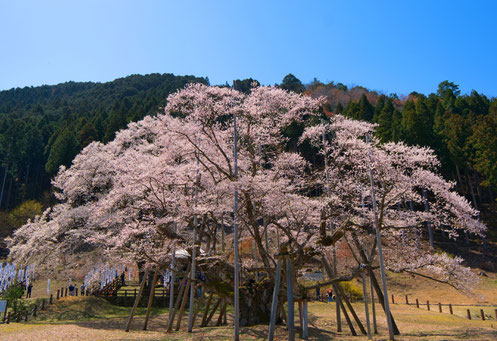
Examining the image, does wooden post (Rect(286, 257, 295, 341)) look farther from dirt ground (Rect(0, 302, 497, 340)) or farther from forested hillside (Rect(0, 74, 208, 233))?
forested hillside (Rect(0, 74, 208, 233))

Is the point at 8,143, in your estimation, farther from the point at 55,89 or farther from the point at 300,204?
the point at 55,89

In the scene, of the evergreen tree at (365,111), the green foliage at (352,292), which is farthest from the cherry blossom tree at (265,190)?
the evergreen tree at (365,111)

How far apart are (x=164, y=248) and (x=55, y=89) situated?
126m

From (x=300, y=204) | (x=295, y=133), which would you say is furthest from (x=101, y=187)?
(x=295, y=133)

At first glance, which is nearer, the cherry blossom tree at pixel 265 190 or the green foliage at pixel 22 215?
the cherry blossom tree at pixel 265 190

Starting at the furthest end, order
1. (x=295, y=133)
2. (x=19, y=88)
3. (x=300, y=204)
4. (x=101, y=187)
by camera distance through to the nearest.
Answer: (x=19, y=88)
(x=295, y=133)
(x=101, y=187)
(x=300, y=204)

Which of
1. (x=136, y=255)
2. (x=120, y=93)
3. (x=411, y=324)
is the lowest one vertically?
(x=411, y=324)

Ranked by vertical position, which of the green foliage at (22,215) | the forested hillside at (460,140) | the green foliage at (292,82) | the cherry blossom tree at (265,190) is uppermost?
the green foliage at (292,82)

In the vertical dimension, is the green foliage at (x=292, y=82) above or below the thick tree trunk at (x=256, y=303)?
above

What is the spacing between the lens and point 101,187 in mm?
24438

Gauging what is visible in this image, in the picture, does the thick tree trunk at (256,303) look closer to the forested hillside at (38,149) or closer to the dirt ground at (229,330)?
the dirt ground at (229,330)

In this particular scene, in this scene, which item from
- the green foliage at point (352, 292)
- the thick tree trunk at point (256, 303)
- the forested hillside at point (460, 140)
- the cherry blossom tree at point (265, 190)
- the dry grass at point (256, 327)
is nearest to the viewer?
the dry grass at point (256, 327)

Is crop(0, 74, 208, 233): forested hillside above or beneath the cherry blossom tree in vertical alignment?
above

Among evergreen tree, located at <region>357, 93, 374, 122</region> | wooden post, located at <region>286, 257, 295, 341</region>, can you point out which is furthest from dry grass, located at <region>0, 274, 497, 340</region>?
evergreen tree, located at <region>357, 93, 374, 122</region>
